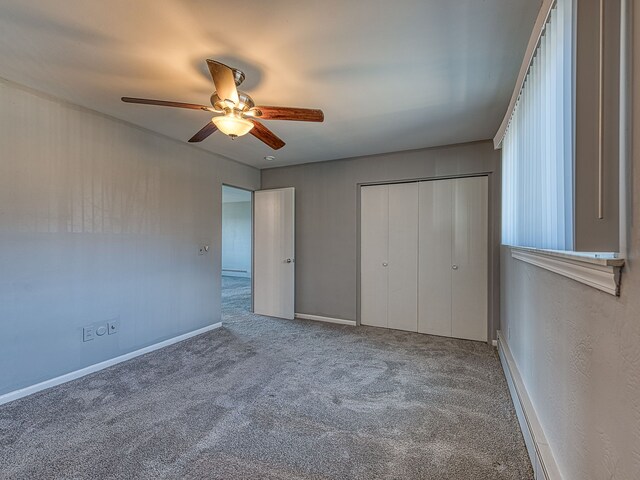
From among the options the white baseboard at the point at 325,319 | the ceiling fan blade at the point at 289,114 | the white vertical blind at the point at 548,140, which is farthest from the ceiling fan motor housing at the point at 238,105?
the white baseboard at the point at 325,319

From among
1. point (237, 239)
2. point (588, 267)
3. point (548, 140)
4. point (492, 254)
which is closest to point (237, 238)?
point (237, 239)

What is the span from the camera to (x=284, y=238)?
179 inches

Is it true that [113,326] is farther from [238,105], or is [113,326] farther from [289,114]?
[289,114]

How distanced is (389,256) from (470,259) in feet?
3.16

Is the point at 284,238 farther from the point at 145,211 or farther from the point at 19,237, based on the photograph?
the point at 19,237

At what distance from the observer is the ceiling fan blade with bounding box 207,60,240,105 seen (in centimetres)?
168

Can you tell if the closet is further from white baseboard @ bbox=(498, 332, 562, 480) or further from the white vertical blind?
the white vertical blind

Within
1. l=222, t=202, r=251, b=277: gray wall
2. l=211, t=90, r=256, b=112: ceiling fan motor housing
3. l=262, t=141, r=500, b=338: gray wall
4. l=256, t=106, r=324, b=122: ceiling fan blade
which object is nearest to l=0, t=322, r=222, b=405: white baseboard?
l=262, t=141, r=500, b=338: gray wall

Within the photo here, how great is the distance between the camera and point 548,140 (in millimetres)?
1358

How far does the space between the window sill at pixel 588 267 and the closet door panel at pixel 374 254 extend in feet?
8.18

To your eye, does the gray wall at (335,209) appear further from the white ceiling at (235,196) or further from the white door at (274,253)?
the white ceiling at (235,196)

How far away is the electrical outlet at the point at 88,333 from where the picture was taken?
2672 millimetres

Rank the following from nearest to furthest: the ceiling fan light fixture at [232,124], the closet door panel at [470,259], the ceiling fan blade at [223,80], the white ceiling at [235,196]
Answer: the ceiling fan blade at [223,80] → the ceiling fan light fixture at [232,124] → the closet door panel at [470,259] → the white ceiling at [235,196]

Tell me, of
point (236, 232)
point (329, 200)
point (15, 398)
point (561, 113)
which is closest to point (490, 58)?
point (561, 113)
